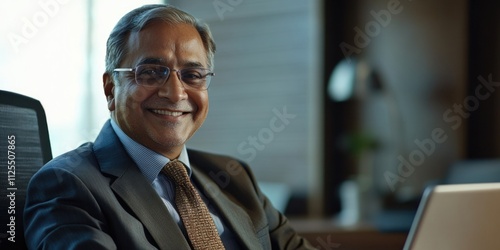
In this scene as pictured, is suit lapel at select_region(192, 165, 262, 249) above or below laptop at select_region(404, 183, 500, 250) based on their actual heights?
below

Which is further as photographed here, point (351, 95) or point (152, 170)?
point (351, 95)

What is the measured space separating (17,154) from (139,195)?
0.27 meters

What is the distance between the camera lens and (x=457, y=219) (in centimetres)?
114

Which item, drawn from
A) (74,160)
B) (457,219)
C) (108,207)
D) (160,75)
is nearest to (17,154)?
(74,160)

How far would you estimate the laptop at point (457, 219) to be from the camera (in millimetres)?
1118

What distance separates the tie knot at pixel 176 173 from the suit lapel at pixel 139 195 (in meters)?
0.09

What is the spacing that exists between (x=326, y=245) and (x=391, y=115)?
1171 millimetres

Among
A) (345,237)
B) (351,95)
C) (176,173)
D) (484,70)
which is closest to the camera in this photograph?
(176,173)

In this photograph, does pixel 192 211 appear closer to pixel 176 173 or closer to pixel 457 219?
pixel 176 173

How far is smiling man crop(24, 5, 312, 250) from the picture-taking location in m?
1.33

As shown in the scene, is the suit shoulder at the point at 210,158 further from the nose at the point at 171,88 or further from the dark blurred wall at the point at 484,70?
the dark blurred wall at the point at 484,70

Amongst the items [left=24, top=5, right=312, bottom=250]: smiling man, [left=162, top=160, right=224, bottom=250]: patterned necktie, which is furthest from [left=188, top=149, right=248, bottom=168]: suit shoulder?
[left=162, top=160, right=224, bottom=250]: patterned necktie

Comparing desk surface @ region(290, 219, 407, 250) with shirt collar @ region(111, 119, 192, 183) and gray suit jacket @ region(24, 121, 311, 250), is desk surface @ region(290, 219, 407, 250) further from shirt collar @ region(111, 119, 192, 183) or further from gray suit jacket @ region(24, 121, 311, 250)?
shirt collar @ region(111, 119, 192, 183)

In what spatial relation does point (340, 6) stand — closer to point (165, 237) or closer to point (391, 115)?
point (391, 115)
